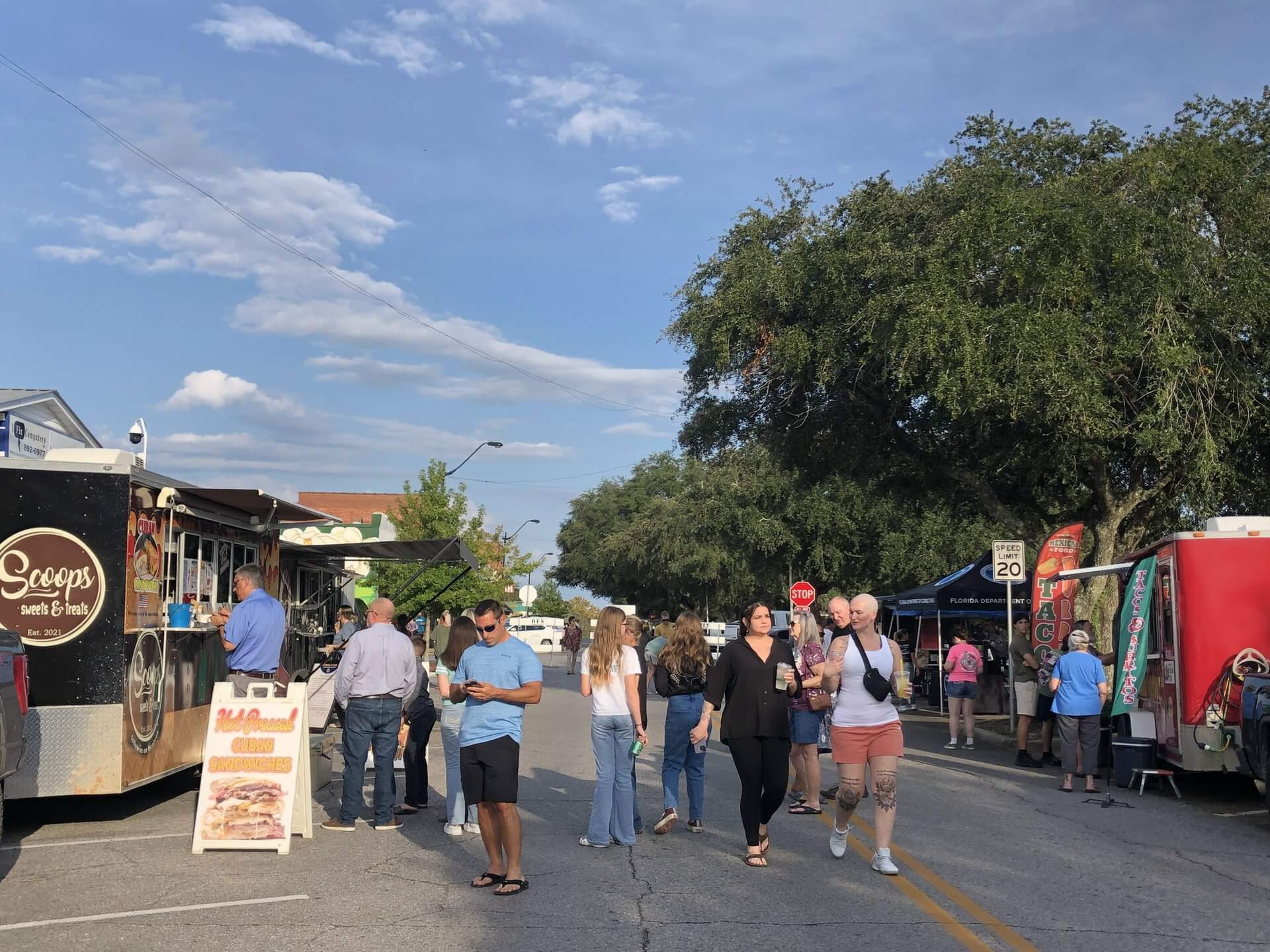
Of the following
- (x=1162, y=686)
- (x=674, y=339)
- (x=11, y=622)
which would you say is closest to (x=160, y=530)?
(x=11, y=622)

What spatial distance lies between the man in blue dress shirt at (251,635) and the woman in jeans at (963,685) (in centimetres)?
990

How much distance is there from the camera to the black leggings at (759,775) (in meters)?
8.33

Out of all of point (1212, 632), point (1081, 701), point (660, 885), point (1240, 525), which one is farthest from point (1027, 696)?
point (660, 885)

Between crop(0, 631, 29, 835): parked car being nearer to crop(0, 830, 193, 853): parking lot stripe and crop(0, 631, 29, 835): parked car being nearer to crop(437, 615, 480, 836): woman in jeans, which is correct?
crop(0, 830, 193, 853): parking lot stripe

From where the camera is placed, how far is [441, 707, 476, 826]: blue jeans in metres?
9.64

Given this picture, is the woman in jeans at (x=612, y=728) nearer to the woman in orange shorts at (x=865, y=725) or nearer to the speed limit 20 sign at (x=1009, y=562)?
the woman in orange shorts at (x=865, y=725)

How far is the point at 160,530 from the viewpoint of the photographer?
10898mm

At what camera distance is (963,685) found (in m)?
17.1

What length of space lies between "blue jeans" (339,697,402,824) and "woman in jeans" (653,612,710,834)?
2.08 metres

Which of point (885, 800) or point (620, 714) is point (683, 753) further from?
point (885, 800)

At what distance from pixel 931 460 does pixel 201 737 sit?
593 inches

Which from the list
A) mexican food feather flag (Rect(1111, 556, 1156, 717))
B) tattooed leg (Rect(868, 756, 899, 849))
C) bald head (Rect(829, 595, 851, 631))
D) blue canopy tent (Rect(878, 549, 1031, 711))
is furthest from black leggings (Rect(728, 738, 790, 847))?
blue canopy tent (Rect(878, 549, 1031, 711))

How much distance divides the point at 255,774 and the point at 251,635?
172 centimetres

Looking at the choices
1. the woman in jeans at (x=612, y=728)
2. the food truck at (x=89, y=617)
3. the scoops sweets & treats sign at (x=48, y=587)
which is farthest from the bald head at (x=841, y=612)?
the scoops sweets & treats sign at (x=48, y=587)
